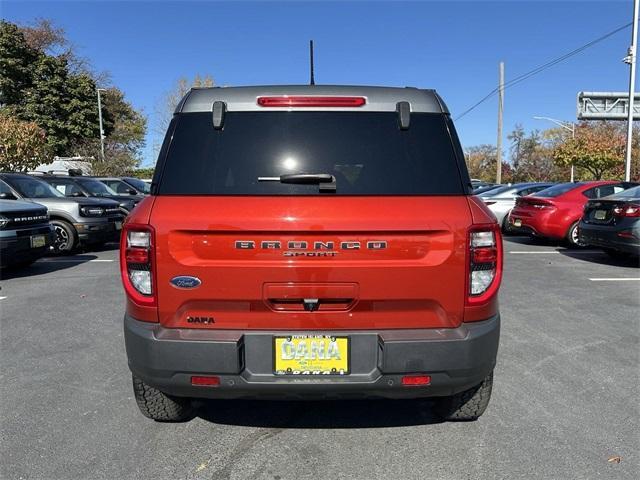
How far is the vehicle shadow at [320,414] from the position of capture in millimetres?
3086

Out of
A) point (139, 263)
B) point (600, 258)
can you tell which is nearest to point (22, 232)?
point (139, 263)

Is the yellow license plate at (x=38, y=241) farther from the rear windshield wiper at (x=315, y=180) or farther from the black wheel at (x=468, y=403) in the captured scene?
the black wheel at (x=468, y=403)

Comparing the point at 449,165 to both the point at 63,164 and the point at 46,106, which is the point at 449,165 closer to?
the point at 63,164

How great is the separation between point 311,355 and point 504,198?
43.1ft

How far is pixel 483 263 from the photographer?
2484mm

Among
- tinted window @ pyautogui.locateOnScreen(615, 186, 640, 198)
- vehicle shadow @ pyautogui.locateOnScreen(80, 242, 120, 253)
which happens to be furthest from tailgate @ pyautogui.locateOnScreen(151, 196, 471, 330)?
vehicle shadow @ pyautogui.locateOnScreen(80, 242, 120, 253)

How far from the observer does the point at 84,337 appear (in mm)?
4781

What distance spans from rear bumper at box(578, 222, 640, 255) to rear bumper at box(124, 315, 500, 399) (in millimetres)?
7031

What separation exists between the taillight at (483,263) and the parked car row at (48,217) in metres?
7.21

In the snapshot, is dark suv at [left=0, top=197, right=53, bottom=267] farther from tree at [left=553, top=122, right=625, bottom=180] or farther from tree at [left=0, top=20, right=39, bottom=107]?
tree at [left=553, top=122, right=625, bottom=180]

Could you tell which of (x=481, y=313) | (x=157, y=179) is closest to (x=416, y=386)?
(x=481, y=313)

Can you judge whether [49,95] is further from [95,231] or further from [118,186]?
[95,231]

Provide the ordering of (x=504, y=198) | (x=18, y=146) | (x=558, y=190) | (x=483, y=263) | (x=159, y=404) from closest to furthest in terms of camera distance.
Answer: (x=483, y=263) → (x=159, y=404) → (x=558, y=190) → (x=504, y=198) → (x=18, y=146)

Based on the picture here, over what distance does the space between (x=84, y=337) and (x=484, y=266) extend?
3.95 m
